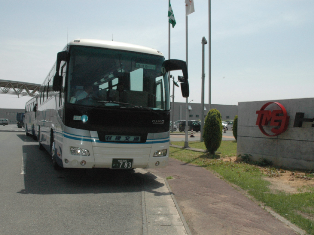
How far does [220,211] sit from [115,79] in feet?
12.5

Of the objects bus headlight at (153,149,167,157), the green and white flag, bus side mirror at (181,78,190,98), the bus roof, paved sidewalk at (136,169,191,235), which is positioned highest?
the green and white flag

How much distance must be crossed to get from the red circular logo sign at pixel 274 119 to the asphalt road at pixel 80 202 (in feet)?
16.0

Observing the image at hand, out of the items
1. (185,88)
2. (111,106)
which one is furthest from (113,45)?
(185,88)

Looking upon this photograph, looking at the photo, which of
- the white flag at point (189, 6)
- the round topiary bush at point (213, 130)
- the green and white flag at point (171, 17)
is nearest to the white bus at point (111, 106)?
the round topiary bush at point (213, 130)

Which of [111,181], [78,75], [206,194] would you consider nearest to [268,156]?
[206,194]

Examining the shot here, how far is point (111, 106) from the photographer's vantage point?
7316mm

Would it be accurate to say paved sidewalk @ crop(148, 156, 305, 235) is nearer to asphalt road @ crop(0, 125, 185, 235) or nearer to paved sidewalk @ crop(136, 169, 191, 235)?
paved sidewalk @ crop(136, 169, 191, 235)

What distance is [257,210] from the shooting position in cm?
595

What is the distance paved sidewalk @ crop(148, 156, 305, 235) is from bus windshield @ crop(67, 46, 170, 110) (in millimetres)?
2224

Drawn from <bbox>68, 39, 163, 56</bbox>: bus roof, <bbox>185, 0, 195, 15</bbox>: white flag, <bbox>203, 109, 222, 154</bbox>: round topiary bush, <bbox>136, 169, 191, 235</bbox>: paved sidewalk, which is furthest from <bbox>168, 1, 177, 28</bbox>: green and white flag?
<bbox>136, 169, 191, 235</bbox>: paved sidewalk

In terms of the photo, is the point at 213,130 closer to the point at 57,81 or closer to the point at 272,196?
the point at 272,196

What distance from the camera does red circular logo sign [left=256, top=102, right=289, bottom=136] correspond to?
427 inches

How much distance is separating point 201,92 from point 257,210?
14351 millimetres

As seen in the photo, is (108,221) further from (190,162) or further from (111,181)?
(190,162)
